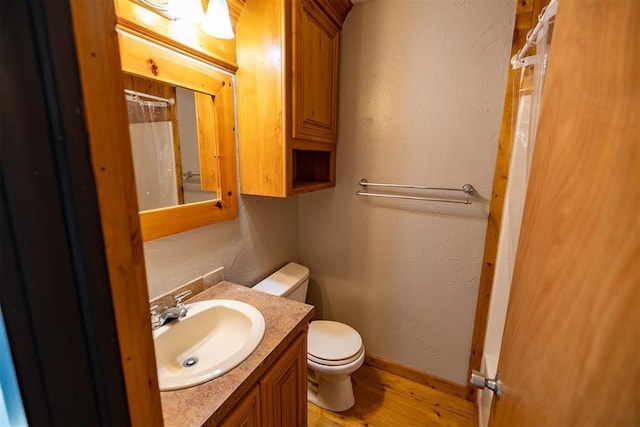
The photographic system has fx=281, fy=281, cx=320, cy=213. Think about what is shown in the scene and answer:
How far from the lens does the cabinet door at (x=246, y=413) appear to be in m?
0.83

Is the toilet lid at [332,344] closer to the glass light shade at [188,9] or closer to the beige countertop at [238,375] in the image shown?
the beige countertop at [238,375]

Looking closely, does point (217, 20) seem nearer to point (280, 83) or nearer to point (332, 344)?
point (280, 83)

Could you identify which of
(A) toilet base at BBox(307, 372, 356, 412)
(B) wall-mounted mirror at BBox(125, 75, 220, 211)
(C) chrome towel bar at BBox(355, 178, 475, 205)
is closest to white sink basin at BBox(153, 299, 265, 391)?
(B) wall-mounted mirror at BBox(125, 75, 220, 211)

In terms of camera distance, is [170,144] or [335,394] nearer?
[170,144]

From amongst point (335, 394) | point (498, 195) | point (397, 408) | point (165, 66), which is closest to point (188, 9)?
point (165, 66)

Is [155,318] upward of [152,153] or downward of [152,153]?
downward

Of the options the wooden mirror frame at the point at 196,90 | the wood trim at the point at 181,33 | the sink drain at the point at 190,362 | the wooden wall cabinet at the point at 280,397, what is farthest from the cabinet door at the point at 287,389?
the wood trim at the point at 181,33

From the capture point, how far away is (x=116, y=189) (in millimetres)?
365

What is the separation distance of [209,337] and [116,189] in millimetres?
1023

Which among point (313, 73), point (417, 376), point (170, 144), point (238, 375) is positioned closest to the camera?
point (238, 375)

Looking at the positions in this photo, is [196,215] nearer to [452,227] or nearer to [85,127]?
[85,127]

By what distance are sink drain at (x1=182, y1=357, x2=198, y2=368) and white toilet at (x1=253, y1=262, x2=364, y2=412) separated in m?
0.55

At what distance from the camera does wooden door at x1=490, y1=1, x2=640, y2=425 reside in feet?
1.12

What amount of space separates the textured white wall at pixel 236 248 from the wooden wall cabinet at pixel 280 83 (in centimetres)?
26
